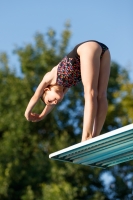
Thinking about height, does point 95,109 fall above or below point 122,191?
above

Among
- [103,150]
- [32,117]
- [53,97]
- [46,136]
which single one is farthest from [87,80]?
[46,136]

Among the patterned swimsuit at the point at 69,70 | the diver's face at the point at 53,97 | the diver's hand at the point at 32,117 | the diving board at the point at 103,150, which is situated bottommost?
the diving board at the point at 103,150

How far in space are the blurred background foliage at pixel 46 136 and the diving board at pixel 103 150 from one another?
1100cm

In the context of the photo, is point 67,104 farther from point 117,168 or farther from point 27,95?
point 117,168

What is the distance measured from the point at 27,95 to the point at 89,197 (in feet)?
13.5

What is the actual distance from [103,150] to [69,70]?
2.99ft

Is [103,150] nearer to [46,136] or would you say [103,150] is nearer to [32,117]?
[32,117]

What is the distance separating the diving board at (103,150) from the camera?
511 centimetres

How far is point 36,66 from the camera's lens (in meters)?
20.5

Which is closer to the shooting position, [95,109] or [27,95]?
[95,109]

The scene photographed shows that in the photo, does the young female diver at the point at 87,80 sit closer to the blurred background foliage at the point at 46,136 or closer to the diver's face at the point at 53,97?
the diver's face at the point at 53,97

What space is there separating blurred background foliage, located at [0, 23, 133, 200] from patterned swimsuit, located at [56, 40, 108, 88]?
11089mm

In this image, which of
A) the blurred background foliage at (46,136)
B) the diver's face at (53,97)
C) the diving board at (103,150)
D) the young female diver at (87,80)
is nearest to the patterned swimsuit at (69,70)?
the young female diver at (87,80)

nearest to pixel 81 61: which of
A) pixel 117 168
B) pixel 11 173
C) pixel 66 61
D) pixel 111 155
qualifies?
pixel 66 61
